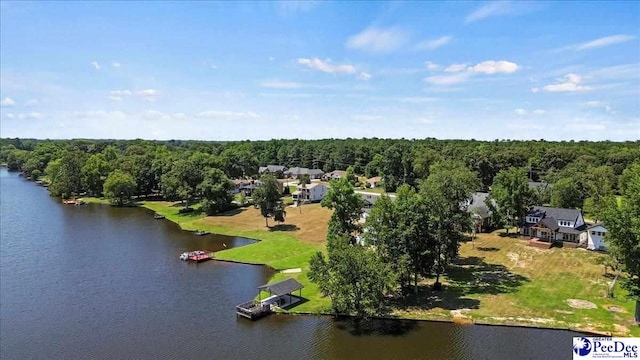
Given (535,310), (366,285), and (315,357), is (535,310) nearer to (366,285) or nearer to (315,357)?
(366,285)

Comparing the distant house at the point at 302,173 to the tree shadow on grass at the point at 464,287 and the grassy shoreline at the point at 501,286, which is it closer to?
the grassy shoreline at the point at 501,286

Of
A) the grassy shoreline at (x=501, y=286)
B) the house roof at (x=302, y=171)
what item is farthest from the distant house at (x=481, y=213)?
the house roof at (x=302, y=171)

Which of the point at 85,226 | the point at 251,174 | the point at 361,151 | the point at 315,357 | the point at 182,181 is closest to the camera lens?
the point at 315,357

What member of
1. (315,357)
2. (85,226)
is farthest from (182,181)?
(315,357)

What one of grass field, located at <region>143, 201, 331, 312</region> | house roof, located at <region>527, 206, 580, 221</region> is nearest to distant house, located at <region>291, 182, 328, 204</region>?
grass field, located at <region>143, 201, 331, 312</region>

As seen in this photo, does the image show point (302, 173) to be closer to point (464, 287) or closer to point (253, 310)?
point (464, 287)

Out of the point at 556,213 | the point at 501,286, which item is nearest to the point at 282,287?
the point at 501,286
